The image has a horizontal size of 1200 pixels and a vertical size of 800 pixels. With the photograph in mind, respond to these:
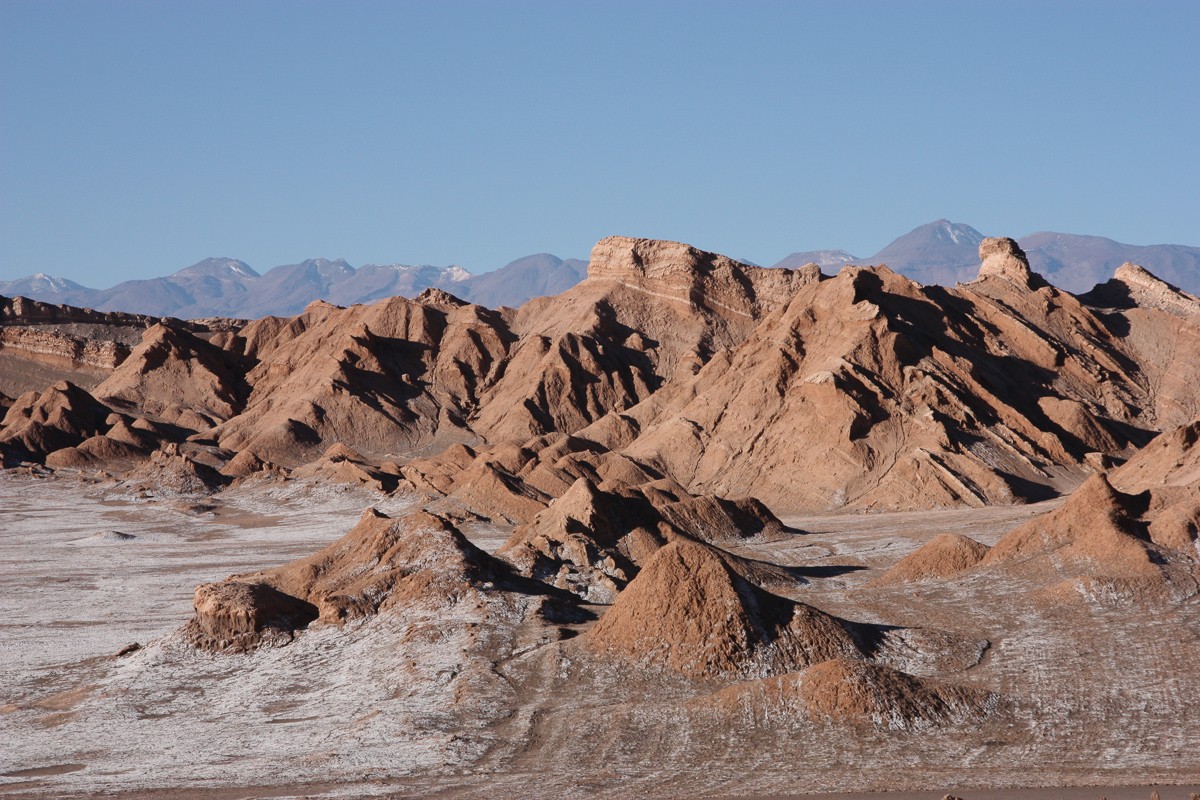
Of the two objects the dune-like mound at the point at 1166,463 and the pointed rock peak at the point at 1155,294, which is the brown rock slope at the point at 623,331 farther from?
the dune-like mound at the point at 1166,463

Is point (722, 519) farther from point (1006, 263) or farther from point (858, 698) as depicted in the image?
point (1006, 263)

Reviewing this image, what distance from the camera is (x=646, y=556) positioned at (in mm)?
31766

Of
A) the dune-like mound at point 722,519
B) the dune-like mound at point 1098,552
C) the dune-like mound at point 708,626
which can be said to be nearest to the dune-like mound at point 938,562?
the dune-like mound at point 1098,552

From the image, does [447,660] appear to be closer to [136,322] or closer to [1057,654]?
[1057,654]

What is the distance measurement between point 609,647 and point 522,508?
23179 millimetres

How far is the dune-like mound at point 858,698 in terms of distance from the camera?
17.4 metres

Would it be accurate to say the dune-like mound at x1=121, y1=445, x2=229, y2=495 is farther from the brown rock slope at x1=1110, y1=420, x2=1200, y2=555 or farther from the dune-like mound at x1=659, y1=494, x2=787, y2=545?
the brown rock slope at x1=1110, y1=420, x2=1200, y2=555

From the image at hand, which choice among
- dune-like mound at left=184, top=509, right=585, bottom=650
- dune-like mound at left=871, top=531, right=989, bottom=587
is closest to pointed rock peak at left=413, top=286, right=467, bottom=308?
dune-like mound at left=184, top=509, right=585, bottom=650

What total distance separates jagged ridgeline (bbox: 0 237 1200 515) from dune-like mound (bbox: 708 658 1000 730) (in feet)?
84.3

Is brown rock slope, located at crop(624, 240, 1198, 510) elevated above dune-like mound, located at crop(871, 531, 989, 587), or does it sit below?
above

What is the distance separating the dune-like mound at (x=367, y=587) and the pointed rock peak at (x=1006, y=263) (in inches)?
1949

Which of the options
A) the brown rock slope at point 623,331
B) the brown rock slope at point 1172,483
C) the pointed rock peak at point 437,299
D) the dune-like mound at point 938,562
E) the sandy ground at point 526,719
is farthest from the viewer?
the pointed rock peak at point 437,299

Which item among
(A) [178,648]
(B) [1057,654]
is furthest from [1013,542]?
(A) [178,648]

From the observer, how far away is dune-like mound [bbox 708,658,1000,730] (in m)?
17.4
